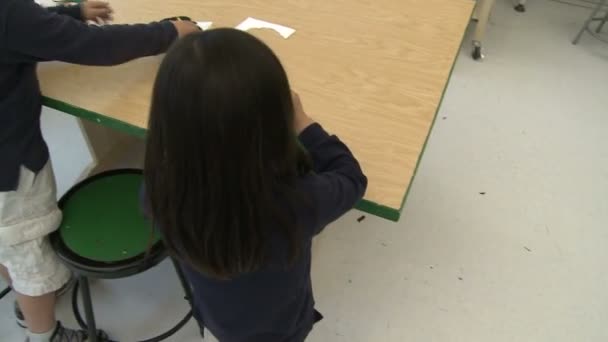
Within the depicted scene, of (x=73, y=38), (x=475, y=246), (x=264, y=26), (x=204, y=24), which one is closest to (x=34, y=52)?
(x=73, y=38)

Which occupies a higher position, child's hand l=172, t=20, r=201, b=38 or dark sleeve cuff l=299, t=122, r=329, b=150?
child's hand l=172, t=20, r=201, b=38

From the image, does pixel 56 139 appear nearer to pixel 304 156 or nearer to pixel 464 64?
pixel 304 156

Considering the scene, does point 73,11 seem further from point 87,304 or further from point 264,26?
point 87,304

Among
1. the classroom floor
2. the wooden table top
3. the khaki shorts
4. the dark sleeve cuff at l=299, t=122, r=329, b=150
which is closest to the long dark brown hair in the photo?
the dark sleeve cuff at l=299, t=122, r=329, b=150

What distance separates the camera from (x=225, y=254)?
691mm

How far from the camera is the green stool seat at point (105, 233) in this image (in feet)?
3.46

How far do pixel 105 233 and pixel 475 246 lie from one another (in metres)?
1.25

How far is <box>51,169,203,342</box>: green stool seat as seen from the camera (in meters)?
1.05

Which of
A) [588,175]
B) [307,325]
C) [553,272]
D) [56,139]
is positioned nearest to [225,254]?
[307,325]

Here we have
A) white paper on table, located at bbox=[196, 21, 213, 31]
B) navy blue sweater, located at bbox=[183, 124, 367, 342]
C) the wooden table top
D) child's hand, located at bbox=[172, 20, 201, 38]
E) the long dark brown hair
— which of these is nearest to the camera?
the long dark brown hair

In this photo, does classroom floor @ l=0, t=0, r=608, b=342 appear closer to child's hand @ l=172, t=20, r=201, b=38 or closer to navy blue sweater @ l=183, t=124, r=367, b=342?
navy blue sweater @ l=183, t=124, r=367, b=342

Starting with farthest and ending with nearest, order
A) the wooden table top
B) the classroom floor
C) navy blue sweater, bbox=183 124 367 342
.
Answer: the classroom floor, the wooden table top, navy blue sweater, bbox=183 124 367 342

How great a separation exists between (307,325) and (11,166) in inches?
28.1

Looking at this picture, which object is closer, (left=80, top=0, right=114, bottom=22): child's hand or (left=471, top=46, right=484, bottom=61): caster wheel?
(left=80, top=0, right=114, bottom=22): child's hand
